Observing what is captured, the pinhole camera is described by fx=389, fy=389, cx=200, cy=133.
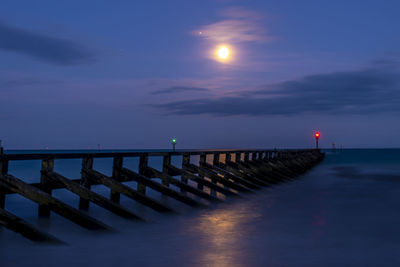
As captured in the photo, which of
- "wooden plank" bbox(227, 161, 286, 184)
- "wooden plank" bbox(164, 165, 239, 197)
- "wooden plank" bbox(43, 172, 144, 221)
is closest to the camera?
"wooden plank" bbox(43, 172, 144, 221)

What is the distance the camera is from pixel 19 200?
527 inches

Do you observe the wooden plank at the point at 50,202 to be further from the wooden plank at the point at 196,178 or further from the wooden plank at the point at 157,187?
the wooden plank at the point at 196,178

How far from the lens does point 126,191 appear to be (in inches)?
360

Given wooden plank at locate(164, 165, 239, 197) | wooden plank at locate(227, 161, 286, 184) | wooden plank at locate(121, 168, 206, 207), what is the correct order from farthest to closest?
wooden plank at locate(227, 161, 286, 184) < wooden plank at locate(164, 165, 239, 197) < wooden plank at locate(121, 168, 206, 207)

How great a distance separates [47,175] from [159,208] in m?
2.66

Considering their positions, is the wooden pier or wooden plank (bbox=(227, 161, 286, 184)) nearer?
the wooden pier

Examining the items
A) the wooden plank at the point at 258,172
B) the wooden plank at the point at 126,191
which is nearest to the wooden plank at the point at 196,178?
the wooden plank at the point at 126,191

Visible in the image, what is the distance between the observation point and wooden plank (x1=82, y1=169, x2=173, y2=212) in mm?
9047

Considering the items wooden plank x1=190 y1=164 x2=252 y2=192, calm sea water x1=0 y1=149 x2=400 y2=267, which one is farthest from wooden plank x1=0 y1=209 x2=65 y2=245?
wooden plank x1=190 y1=164 x2=252 y2=192

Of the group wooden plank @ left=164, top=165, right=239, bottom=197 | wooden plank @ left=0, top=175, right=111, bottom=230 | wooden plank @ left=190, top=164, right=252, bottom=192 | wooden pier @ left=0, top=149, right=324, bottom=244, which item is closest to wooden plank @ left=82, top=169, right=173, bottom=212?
wooden pier @ left=0, top=149, right=324, bottom=244

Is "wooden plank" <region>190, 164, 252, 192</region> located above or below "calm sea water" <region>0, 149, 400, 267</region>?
above

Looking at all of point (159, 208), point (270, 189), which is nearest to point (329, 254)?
point (159, 208)

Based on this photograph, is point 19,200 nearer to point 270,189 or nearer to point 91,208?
point 91,208

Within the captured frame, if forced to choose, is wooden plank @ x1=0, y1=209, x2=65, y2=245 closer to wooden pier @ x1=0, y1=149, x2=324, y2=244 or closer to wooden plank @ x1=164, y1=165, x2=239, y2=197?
wooden pier @ x1=0, y1=149, x2=324, y2=244
